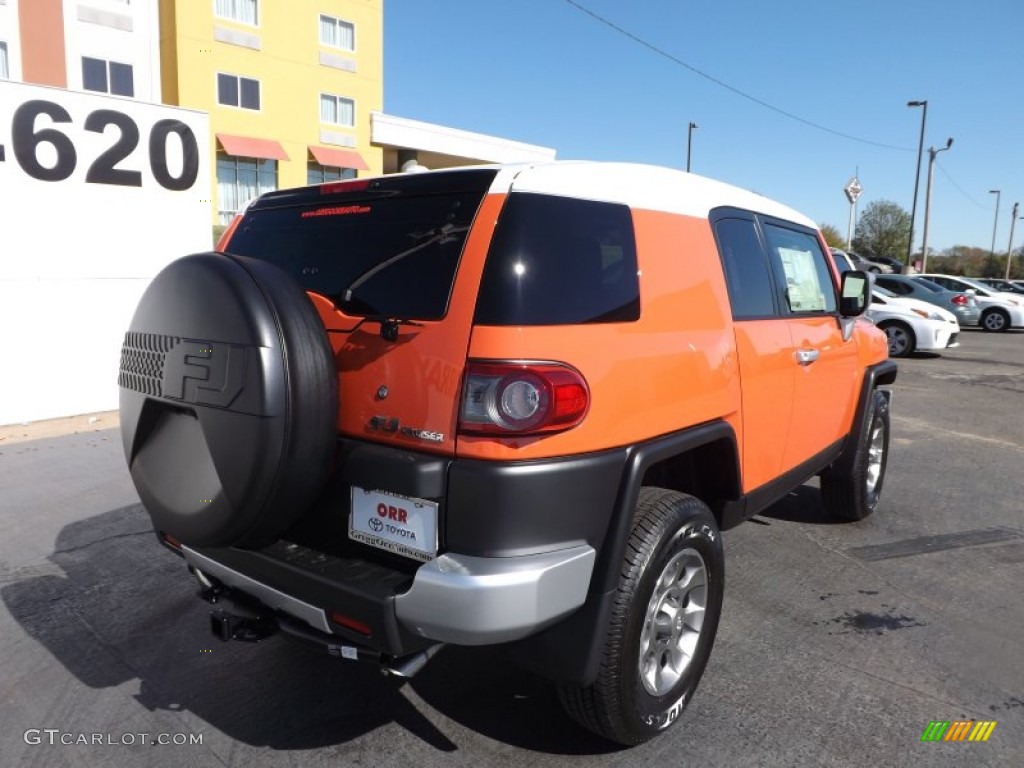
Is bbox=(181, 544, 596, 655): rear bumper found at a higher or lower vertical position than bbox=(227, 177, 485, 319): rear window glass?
lower

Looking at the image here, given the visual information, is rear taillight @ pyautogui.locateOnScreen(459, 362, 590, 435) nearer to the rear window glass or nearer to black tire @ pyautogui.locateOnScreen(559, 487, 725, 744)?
the rear window glass

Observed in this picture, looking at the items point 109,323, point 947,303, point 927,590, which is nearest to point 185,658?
point 927,590

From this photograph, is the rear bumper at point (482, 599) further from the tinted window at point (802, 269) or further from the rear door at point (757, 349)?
the tinted window at point (802, 269)

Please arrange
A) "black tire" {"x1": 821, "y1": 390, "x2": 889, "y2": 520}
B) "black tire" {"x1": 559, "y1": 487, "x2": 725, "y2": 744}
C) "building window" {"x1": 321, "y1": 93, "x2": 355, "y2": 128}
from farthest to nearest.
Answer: "building window" {"x1": 321, "y1": 93, "x2": 355, "y2": 128} < "black tire" {"x1": 821, "y1": 390, "x2": 889, "y2": 520} < "black tire" {"x1": 559, "y1": 487, "x2": 725, "y2": 744}

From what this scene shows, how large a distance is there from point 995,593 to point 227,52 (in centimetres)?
A: 3135

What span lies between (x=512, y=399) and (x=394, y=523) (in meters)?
0.53

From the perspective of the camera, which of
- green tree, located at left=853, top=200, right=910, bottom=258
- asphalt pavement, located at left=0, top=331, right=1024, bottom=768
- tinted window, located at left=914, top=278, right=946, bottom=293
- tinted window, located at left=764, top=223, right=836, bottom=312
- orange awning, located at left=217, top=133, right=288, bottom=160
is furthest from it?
green tree, located at left=853, top=200, right=910, bottom=258

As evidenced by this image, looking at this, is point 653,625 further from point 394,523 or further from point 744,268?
point 744,268

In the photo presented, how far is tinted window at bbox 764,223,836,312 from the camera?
3.76 meters

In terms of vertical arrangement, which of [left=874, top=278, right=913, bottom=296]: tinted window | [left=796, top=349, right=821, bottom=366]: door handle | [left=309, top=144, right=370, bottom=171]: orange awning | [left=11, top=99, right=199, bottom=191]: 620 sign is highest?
[left=309, top=144, right=370, bottom=171]: orange awning

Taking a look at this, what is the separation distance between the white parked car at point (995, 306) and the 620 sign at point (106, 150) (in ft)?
66.4

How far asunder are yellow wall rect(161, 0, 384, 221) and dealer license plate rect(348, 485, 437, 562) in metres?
Result: 28.5

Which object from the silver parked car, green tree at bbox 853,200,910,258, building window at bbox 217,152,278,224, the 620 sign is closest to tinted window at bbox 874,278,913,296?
the silver parked car

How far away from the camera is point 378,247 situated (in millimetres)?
2578
